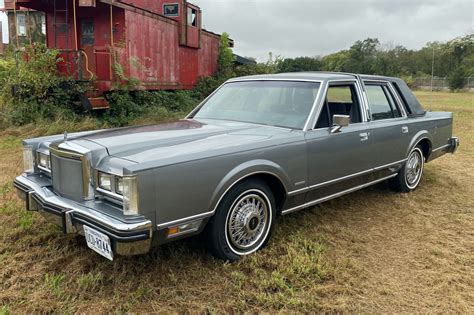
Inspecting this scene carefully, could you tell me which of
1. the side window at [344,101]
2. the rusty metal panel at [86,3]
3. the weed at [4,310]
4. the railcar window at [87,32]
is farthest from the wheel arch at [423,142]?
the railcar window at [87,32]

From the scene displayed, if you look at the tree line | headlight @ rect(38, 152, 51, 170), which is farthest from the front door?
the tree line

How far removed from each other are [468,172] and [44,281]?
650cm

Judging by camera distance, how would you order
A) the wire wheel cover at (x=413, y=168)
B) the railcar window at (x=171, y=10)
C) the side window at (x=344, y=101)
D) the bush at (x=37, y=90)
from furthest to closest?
1. the railcar window at (x=171, y=10)
2. the bush at (x=37, y=90)
3. the wire wheel cover at (x=413, y=168)
4. the side window at (x=344, y=101)

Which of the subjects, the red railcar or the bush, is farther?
the red railcar

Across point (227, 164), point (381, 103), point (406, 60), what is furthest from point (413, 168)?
point (406, 60)

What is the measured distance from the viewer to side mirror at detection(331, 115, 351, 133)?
395cm

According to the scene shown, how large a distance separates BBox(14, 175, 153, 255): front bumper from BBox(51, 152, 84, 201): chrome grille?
58 mm

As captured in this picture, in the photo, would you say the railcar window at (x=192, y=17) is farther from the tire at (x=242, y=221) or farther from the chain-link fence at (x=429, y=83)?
the chain-link fence at (x=429, y=83)

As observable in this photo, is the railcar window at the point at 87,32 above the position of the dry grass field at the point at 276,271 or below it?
above

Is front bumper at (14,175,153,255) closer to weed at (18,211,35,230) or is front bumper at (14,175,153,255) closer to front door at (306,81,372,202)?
weed at (18,211,35,230)

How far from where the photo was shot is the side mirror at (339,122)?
395cm

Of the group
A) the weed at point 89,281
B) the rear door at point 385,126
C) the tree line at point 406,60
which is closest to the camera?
the weed at point 89,281

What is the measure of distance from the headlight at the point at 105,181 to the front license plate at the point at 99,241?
309 millimetres

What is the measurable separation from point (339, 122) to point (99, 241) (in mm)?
2408
